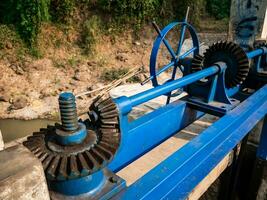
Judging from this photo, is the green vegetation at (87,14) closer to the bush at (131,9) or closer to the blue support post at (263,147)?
the bush at (131,9)

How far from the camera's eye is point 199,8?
9.88 metres

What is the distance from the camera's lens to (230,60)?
2.11m

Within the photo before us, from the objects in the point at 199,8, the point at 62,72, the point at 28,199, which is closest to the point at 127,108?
the point at 28,199

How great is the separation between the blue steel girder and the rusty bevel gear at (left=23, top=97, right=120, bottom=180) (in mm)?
203

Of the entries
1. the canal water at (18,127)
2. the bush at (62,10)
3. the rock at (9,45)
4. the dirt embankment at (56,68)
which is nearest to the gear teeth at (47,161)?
the canal water at (18,127)

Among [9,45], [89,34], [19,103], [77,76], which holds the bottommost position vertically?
[19,103]

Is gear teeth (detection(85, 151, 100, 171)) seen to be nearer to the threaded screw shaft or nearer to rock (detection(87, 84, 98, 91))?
the threaded screw shaft

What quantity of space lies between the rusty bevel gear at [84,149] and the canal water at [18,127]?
5.51 metres

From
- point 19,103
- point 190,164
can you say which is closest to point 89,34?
point 19,103

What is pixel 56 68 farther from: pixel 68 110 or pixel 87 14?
pixel 68 110

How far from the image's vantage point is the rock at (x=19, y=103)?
6656 millimetres

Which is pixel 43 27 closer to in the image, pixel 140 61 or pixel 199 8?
pixel 140 61

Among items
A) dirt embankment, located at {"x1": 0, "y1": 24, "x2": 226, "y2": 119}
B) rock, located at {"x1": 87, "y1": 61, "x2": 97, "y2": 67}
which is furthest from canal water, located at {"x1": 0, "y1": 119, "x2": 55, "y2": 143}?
rock, located at {"x1": 87, "y1": 61, "x2": 97, "y2": 67}

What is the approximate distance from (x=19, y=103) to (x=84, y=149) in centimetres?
646
